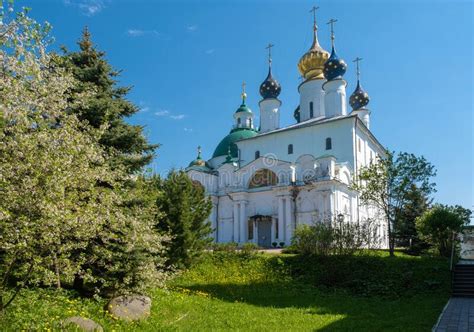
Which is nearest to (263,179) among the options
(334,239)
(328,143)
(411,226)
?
(328,143)

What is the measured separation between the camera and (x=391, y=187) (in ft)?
71.6

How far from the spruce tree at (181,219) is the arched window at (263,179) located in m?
14.9

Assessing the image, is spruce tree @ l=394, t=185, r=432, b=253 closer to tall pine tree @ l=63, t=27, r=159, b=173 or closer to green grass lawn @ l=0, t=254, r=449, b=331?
green grass lawn @ l=0, t=254, r=449, b=331

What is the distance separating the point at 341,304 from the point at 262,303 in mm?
2440

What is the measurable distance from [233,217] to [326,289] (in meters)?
18.4

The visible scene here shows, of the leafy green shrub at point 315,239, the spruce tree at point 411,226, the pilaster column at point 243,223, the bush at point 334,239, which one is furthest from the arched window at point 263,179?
the bush at point 334,239

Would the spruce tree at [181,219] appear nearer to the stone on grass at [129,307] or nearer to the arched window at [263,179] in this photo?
the stone on grass at [129,307]

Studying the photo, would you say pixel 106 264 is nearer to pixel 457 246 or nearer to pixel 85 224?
pixel 85 224

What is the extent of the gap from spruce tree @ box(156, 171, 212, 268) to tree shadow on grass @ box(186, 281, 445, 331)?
169cm

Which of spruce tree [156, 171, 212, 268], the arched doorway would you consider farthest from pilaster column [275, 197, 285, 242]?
spruce tree [156, 171, 212, 268]

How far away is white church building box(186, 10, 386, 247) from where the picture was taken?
29.6 meters

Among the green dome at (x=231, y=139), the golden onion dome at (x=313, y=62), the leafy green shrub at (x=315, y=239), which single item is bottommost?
the leafy green shrub at (x=315, y=239)

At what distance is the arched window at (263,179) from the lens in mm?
31514

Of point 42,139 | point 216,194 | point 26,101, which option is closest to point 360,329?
point 42,139
